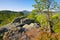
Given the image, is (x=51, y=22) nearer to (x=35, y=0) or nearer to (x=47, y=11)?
(x=47, y=11)

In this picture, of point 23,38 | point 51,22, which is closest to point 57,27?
point 51,22

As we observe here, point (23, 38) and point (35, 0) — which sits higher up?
point (35, 0)

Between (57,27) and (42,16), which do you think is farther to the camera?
(42,16)

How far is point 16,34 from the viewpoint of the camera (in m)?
26.6

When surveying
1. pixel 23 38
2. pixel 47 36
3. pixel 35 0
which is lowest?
pixel 23 38

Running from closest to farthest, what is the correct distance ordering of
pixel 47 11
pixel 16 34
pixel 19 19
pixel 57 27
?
pixel 16 34 → pixel 57 27 → pixel 47 11 → pixel 19 19

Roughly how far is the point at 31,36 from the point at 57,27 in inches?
255

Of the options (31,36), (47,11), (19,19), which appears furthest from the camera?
(19,19)

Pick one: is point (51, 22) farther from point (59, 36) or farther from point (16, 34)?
point (59, 36)

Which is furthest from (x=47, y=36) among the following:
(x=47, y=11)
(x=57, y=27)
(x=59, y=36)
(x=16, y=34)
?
(x=47, y=11)

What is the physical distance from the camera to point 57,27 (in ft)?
96.2

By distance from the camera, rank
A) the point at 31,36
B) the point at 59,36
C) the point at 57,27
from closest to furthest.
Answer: the point at 59,36 < the point at 31,36 < the point at 57,27

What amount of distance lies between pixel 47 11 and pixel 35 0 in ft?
10.2

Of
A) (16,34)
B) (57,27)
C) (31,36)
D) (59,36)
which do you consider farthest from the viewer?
(57,27)
